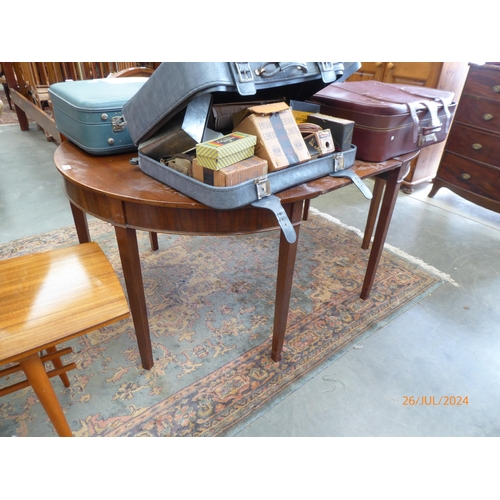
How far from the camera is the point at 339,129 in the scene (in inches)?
45.5

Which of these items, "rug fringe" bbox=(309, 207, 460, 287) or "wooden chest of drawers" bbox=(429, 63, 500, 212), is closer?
"rug fringe" bbox=(309, 207, 460, 287)

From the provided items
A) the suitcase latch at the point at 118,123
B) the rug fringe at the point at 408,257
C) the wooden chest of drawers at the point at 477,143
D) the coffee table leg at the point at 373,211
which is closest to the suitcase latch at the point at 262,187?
the suitcase latch at the point at 118,123

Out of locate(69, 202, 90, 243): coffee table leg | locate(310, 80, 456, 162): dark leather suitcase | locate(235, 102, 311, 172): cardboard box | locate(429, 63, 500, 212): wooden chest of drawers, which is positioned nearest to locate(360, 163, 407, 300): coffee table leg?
locate(310, 80, 456, 162): dark leather suitcase

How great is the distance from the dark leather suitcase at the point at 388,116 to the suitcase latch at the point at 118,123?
72 centimetres

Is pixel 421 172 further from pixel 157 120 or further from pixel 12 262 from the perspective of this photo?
pixel 12 262

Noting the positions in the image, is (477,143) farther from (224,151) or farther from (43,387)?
(43,387)

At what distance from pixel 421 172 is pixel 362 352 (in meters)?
2.10

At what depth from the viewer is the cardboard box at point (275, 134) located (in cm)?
100

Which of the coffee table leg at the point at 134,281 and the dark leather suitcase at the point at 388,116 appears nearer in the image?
the coffee table leg at the point at 134,281

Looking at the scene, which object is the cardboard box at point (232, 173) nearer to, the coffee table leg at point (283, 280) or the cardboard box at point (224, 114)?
the coffee table leg at point (283, 280)

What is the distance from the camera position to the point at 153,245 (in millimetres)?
2107

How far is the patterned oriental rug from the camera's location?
49.4 inches
